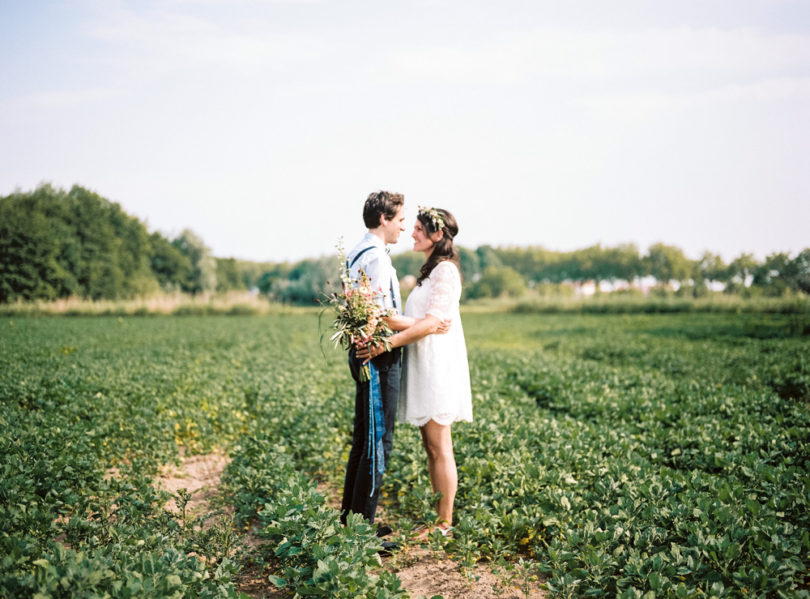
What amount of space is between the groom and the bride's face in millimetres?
132

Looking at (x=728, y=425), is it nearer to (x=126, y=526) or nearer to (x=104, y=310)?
(x=126, y=526)

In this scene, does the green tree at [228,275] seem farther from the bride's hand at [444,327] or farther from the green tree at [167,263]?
the bride's hand at [444,327]

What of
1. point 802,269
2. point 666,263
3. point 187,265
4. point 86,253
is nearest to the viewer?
point 802,269

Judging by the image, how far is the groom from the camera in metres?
4.03

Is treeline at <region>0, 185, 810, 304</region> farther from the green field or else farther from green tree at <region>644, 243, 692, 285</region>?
the green field

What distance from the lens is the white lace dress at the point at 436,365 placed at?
4129 millimetres

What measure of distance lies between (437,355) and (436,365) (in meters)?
0.08

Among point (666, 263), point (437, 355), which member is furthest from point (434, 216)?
point (666, 263)

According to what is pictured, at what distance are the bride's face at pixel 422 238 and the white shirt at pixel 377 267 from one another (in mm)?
274

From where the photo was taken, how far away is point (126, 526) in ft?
12.3

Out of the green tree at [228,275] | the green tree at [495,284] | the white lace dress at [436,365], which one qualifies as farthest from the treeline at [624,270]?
the white lace dress at [436,365]

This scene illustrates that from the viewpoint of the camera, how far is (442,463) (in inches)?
171

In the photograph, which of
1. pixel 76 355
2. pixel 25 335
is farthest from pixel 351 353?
pixel 25 335

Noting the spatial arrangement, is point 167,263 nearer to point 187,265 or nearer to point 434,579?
point 187,265
